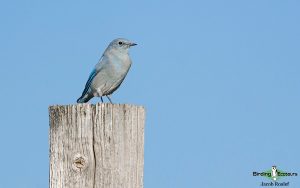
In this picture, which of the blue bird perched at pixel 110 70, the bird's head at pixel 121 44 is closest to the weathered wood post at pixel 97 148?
the blue bird perched at pixel 110 70

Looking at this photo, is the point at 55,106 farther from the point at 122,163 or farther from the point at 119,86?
the point at 119,86

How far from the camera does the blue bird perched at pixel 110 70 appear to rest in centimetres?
962

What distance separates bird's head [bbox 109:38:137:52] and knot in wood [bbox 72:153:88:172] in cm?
591

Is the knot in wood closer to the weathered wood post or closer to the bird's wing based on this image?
the weathered wood post

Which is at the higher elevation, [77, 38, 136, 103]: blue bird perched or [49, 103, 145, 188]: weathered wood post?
[77, 38, 136, 103]: blue bird perched

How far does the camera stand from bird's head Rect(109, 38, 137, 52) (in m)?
9.99

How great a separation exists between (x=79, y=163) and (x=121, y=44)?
603cm

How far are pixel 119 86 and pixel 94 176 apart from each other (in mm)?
5862

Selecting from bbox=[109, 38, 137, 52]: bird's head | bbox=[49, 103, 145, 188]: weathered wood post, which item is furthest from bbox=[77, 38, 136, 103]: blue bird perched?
bbox=[49, 103, 145, 188]: weathered wood post

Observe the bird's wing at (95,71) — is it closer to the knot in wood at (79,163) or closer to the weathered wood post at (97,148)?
the weathered wood post at (97,148)

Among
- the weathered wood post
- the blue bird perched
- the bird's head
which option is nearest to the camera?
the weathered wood post

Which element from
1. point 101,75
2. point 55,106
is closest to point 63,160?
point 55,106

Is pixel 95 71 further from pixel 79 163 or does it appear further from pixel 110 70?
pixel 79 163

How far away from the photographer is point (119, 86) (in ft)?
32.7
